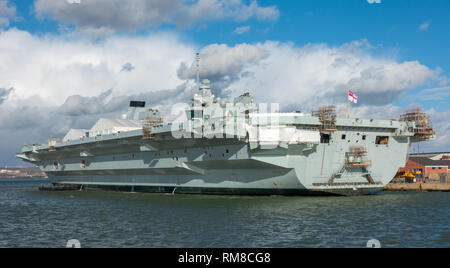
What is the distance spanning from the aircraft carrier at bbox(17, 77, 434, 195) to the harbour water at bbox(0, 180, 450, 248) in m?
2.55

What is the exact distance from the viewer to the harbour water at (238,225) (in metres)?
13.5

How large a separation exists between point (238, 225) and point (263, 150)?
8.44 metres

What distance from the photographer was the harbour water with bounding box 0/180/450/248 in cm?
1347

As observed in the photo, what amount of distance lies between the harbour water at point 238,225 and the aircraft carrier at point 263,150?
2551 millimetres

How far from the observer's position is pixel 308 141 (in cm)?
2412

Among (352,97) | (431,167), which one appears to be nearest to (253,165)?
(352,97)

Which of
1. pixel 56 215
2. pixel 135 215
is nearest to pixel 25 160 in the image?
pixel 56 215

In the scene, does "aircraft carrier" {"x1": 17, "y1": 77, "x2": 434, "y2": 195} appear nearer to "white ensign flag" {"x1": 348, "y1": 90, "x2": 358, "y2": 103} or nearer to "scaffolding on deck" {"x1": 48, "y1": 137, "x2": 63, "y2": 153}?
"white ensign flag" {"x1": 348, "y1": 90, "x2": 358, "y2": 103}

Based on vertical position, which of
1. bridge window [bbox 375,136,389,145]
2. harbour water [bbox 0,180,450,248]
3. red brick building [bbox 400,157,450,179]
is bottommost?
harbour water [bbox 0,180,450,248]

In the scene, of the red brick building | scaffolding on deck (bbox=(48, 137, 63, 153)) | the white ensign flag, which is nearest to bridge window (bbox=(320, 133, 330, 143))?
the white ensign flag

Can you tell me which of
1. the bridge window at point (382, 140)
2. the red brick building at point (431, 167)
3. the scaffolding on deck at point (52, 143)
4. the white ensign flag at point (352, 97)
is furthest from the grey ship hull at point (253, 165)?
the red brick building at point (431, 167)
